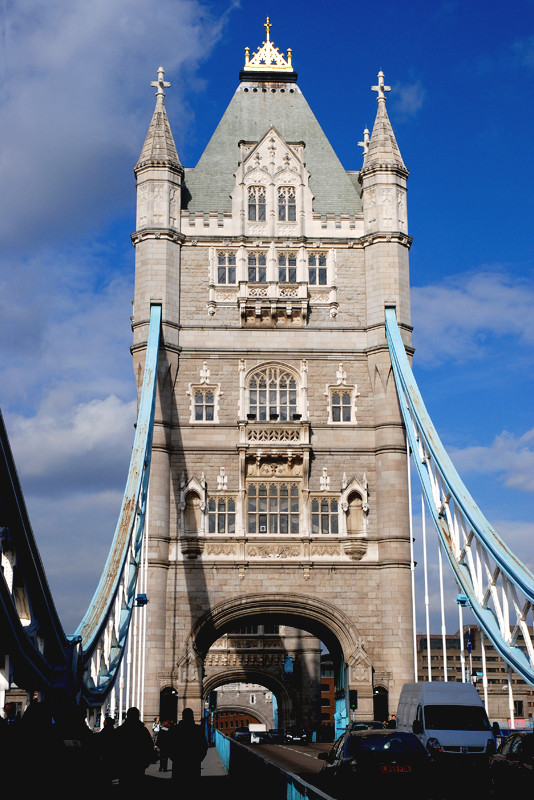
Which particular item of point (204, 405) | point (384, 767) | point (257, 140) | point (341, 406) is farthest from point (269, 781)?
point (257, 140)

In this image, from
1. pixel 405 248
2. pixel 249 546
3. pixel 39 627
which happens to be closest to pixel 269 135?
pixel 405 248

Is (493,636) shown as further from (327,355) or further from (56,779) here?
(56,779)

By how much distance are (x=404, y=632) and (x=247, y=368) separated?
10.4m

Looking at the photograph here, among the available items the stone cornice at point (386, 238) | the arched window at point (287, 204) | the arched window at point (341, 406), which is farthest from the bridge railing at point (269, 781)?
the arched window at point (287, 204)

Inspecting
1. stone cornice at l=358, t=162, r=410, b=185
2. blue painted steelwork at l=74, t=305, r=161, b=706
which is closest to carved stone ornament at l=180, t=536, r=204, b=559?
blue painted steelwork at l=74, t=305, r=161, b=706

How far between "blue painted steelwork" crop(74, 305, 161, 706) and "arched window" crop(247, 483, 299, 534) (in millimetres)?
4046

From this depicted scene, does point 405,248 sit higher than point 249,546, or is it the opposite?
point 405,248

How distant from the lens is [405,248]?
38.1m

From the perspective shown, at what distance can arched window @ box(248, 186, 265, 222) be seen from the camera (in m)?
38.9

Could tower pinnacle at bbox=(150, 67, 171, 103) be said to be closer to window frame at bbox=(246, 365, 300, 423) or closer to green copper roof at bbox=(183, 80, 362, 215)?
green copper roof at bbox=(183, 80, 362, 215)

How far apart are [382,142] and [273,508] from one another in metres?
14.2

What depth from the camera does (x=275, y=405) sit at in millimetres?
36562

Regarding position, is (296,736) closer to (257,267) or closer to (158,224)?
(257,267)

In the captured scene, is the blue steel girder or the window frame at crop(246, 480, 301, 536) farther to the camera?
the window frame at crop(246, 480, 301, 536)
